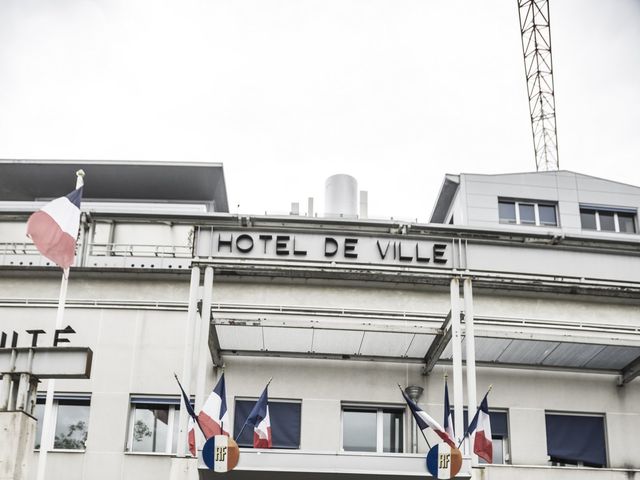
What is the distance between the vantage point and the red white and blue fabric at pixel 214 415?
15.6m

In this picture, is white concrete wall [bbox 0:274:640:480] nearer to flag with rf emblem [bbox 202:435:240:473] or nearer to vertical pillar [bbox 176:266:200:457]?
vertical pillar [bbox 176:266:200:457]

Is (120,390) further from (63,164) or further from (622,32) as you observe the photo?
(622,32)

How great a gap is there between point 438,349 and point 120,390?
773 cm

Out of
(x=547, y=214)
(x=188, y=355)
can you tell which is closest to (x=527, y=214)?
(x=547, y=214)

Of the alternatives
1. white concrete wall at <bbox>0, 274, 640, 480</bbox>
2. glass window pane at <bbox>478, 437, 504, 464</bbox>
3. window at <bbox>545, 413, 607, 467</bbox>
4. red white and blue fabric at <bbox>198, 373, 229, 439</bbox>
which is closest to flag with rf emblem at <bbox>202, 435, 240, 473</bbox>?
red white and blue fabric at <bbox>198, 373, 229, 439</bbox>

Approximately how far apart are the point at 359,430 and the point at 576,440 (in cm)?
546

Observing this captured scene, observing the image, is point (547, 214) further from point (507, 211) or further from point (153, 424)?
point (153, 424)

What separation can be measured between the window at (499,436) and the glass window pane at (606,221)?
14.0 meters

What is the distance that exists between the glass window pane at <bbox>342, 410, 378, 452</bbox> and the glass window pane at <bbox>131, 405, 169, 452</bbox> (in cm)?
438

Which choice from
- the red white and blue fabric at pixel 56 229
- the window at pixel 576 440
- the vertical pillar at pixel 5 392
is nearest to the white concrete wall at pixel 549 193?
the window at pixel 576 440

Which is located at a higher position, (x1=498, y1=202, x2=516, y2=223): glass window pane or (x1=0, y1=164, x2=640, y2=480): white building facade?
(x1=498, y1=202, x2=516, y2=223): glass window pane

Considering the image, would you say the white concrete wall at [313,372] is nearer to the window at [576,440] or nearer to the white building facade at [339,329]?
the white building facade at [339,329]

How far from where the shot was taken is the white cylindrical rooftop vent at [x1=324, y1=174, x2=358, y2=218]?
82.5 feet

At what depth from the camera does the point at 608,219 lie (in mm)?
31281
